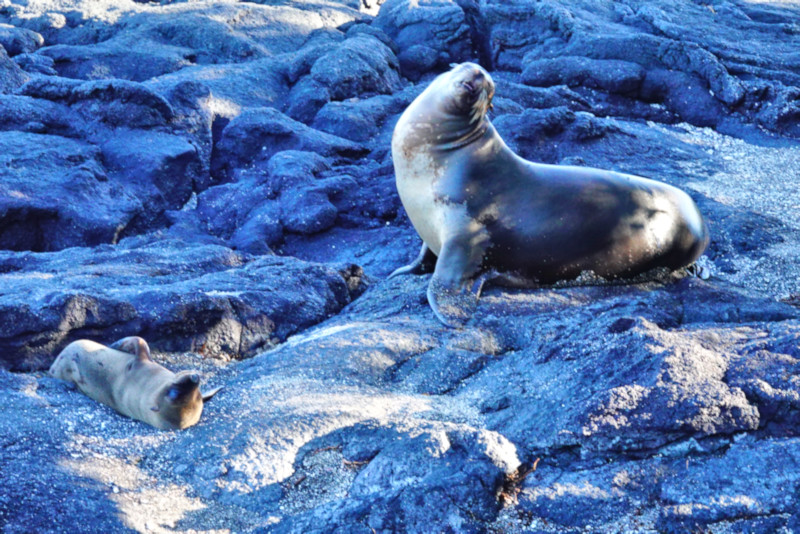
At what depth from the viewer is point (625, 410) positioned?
3.33 m

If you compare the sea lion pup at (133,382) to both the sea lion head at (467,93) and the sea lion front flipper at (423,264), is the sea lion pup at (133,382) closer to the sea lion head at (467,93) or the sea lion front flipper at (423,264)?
the sea lion front flipper at (423,264)

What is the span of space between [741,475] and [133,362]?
9.25ft

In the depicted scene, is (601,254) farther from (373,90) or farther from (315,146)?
(373,90)

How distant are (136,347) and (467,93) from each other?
9.02 ft

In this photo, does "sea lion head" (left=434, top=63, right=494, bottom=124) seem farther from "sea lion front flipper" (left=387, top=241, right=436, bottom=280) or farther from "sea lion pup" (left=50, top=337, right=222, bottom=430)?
"sea lion pup" (left=50, top=337, right=222, bottom=430)

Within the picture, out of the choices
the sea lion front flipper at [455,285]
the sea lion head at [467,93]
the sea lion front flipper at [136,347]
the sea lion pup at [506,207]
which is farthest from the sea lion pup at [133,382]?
the sea lion head at [467,93]

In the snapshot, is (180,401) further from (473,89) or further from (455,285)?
(473,89)

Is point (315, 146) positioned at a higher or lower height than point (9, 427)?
lower

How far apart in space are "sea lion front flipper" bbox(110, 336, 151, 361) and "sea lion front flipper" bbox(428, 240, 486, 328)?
1722 mm

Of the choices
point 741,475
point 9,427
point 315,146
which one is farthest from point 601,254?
point 315,146

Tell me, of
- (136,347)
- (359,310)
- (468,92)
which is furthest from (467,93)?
(136,347)

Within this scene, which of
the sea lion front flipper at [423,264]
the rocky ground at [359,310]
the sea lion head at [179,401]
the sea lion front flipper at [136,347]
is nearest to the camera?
the rocky ground at [359,310]

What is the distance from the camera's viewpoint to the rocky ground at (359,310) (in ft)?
9.96

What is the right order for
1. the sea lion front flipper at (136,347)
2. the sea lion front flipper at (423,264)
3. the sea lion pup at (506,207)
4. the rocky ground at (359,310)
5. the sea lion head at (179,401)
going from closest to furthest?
the rocky ground at (359,310) → the sea lion head at (179,401) → the sea lion front flipper at (136,347) → the sea lion pup at (506,207) → the sea lion front flipper at (423,264)
